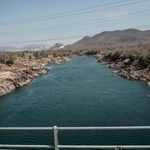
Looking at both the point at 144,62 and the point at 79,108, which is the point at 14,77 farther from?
the point at 79,108

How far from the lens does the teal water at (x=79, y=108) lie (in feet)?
95.9

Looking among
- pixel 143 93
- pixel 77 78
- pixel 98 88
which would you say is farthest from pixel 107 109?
pixel 77 78

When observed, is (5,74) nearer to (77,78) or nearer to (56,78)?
(56,78)

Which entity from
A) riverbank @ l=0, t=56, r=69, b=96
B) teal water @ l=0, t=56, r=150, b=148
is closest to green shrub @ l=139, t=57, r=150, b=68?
teal water @ l=0, t=56, r=150, b=148

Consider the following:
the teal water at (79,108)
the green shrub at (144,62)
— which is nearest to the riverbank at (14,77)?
the teal water at (79,108)

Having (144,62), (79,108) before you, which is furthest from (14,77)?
(79,108)

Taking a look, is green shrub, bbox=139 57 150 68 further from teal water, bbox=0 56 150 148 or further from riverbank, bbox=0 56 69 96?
riverbank, bbox=0 56 69 96

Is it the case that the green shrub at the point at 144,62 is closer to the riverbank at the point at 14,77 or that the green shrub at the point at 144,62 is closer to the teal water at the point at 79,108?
the teal water at the point at 79,108

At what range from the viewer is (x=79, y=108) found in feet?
135

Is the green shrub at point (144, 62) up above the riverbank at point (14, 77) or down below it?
above

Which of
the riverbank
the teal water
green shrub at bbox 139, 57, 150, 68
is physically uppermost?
green shrub at bbox 139, 57, 150, 68

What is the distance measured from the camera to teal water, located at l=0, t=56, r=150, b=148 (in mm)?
29220

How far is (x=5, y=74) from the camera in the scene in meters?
69.9

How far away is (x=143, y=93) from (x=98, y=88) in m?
8.85
